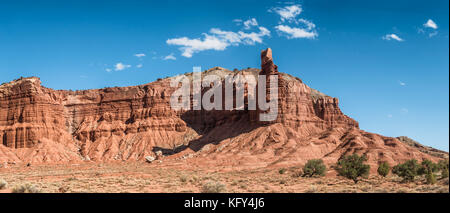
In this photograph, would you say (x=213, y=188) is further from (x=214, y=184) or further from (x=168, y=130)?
(x=168, y=130)

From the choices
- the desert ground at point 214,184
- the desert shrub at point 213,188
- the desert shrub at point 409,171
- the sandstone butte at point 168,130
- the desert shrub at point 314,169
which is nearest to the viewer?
the desert shrub at point 213,188

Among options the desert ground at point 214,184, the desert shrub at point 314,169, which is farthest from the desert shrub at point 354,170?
the desert shrub at point 314,169

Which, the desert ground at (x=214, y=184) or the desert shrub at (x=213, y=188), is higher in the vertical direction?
the desert shrub at (x=213, y=188)

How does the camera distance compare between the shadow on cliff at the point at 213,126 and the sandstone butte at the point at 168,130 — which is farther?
the shadow on cliff at the point at 213,126

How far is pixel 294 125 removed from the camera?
85.7 metres

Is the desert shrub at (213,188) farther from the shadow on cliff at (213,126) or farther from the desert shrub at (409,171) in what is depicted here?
the shadow on cliff at (213,126)

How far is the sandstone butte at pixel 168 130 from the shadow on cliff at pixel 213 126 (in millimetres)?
273

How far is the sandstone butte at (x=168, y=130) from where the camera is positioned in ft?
239

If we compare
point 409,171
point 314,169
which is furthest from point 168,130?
point 409,171

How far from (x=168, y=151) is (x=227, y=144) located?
1799cm

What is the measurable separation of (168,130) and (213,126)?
11.9 m
